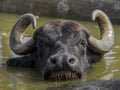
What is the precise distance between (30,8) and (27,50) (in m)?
6.33

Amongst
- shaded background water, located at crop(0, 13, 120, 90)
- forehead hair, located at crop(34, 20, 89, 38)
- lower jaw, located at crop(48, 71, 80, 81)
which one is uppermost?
forehead hair, located at crop(34, 20, 89, 38)

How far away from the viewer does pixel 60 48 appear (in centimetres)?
819

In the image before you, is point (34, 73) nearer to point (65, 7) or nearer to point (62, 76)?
point (62, 76)

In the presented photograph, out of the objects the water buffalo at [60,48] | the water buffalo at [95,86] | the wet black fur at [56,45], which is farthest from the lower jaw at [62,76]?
the water buffalo at [95,86]

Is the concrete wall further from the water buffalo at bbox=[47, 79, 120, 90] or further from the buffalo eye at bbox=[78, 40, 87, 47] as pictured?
the water buffalo at bbox=[47, 79, 120, 90]

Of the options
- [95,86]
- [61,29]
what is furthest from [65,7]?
[95,86]

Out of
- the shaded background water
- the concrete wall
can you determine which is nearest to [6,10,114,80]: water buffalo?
the shaded background water

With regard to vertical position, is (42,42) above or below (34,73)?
above

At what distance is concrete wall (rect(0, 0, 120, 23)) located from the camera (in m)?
14.0

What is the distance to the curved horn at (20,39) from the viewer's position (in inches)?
364

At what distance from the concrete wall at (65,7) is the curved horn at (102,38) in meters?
3.92

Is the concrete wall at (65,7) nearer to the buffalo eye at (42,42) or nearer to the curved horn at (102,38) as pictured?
the curved horn at (102,38)

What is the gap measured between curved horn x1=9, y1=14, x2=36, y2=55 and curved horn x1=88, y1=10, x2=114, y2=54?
1131 mm

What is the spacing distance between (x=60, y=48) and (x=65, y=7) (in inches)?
263
